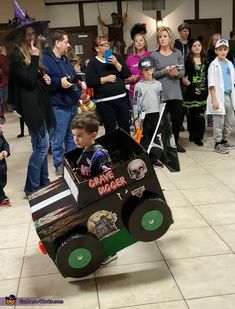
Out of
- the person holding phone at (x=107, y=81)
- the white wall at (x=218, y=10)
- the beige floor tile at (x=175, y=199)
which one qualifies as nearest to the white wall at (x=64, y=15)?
the white wall at (x=218, y=10)

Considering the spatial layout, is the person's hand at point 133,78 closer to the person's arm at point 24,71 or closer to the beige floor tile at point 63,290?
the person's arm at point 24,71

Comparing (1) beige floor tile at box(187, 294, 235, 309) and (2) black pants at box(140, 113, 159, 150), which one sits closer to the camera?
(1) beige floor tile at box(187, 294, 235, 309)

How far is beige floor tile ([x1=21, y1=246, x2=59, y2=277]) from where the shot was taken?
2246 mm

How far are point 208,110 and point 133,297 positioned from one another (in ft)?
9.28

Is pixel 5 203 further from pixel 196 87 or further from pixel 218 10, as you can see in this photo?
pixel 218 10

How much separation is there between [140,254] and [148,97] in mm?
1887

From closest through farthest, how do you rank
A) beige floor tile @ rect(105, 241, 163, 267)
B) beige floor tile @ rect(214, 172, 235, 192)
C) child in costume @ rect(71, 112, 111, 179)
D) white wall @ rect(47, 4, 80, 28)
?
child in costume @ rect(71, 112, 111, 179), beige floor tile @ rect(105, 241, 163, 267), beige floor tile @ rect(214, 172, 235, 192), white wall @ rect(47, 4, 80, 28)

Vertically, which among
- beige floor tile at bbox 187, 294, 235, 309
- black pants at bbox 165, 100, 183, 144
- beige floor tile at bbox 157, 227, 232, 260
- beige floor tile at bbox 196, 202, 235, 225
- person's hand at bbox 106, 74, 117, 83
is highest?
person's hand at bbox 106, 74, 117, 83

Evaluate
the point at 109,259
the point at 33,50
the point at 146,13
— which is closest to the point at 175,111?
the point at 33,50

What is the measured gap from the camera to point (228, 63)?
14.1ft

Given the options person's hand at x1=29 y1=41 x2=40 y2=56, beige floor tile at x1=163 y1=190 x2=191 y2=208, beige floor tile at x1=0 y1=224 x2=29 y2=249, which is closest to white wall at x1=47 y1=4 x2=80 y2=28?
person's hand at x1=29 y1=41 x2=40 y2=56

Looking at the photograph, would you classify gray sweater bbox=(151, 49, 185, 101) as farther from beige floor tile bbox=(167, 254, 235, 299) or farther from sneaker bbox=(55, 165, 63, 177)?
beige floor tile bbox=(167, 254, 235, 299)

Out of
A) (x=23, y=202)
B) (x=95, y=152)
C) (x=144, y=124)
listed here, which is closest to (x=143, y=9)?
(x=144, y=124)

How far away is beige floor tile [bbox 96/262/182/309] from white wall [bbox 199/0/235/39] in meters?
9.12
